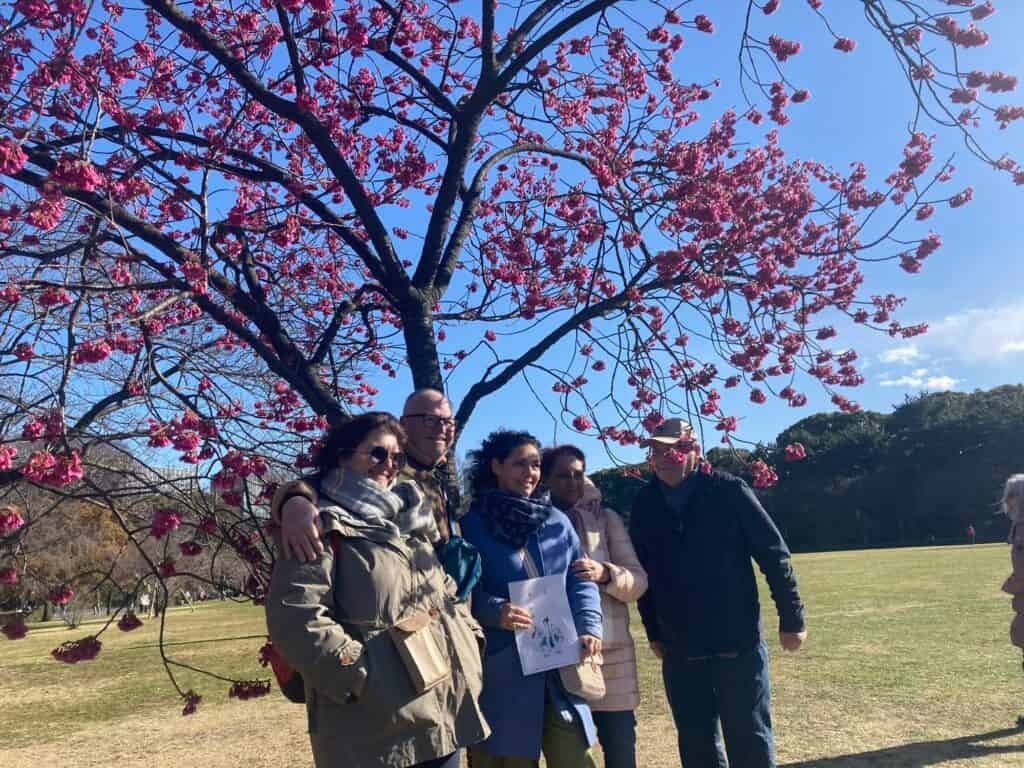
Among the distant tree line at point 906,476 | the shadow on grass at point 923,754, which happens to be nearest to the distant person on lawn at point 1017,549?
the shadow on grass at point 923,754

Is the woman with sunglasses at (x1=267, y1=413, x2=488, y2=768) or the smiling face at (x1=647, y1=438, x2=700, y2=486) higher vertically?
the smiling face at (x1=647, y1=438, x2=700, y2=486)

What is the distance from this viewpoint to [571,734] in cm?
275

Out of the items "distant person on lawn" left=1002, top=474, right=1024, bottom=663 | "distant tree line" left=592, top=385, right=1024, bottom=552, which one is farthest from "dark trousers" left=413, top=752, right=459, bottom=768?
"distant tree line" left=592, top=385, right=1024, bottom=552

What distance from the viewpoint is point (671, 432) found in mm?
3625

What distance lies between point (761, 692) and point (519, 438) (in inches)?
61.1

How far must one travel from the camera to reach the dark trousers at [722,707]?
10.6 ft

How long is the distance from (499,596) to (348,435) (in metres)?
0.87

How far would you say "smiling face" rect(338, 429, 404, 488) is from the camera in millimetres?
2502

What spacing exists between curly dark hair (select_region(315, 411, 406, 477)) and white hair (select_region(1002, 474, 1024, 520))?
13.7 feet

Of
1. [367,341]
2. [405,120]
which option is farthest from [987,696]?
[405,120]

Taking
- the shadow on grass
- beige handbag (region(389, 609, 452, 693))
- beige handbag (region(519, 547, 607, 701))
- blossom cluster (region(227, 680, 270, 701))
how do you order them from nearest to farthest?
1. beige handbag (region(389, 609, 452, 693))
2. beige handbag (region(519, 547, 607, 701))
3. blossom cluster (region(227, 680, 270, 701))
4. the shadow on grass

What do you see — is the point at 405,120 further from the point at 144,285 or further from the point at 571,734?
the point at 571,734

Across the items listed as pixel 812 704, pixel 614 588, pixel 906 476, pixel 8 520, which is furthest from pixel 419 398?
pixel 906 476

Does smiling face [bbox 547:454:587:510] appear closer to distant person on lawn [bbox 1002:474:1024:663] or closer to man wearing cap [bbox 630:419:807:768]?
man wearing cap [bbox 630:419:807:768]
